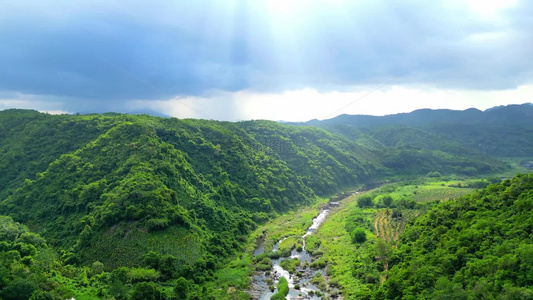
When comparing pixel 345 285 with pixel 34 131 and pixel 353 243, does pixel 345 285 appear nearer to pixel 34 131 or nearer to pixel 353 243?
pixel 353 243

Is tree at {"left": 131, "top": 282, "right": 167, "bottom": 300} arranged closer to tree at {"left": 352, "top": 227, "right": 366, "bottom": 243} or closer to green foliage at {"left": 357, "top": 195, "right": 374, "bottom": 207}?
tree at {"left": 352, "top": 227, "right": 366, "bottom": 243}

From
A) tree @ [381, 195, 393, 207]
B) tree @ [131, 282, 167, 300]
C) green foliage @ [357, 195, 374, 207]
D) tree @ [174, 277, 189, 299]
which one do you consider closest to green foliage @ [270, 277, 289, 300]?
tree @ [174, 277, 189, 299]

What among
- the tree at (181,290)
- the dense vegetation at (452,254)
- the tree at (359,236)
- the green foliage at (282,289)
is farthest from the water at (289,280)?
the tree at (359,236)

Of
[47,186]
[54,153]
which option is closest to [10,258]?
[47,186]

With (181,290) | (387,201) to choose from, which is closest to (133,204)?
(181,290)

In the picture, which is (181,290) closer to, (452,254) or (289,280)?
(289,280)

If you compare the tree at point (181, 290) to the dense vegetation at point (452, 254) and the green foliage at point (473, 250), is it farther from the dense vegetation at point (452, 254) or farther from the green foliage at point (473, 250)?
the green foliage at point (473, 250)

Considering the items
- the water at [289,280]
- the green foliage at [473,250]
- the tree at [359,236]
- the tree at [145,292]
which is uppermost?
the green foliage at [473,250]

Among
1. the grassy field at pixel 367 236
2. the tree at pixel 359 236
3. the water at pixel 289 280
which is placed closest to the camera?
the water at pixel 289 280
